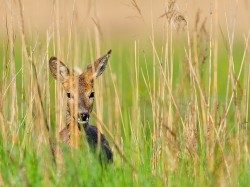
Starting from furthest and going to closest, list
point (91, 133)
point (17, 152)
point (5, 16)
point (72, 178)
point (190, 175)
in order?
point (91, 133)
point (5, 16)
point (17, 152)
point (190, 175)
point (72, 178)

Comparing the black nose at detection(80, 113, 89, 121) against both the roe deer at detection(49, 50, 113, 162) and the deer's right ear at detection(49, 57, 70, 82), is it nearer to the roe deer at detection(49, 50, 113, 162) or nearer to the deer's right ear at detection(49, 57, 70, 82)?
the roe deer at detection(49, 50, 113, 162)

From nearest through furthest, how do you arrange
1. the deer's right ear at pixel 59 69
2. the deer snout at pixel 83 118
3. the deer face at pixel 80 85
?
the deer snout at pixel 83 118
the deer face at pixel 80 85
the deer's right ear at pixel 59 69

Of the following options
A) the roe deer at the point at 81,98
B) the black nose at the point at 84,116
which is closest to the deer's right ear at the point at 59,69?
the roe deer at the point at 81,98

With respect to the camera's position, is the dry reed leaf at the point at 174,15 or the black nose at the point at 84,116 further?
the black nose at the point at 84,116

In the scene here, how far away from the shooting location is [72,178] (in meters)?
5.72

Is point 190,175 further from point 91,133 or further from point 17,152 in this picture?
point 91,133

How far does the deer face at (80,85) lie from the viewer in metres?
7.65

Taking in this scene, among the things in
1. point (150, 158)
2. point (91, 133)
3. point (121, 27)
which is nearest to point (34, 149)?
point (150, 158)

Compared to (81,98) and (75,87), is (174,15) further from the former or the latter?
(75,87)

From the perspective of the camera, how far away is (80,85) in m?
8.14

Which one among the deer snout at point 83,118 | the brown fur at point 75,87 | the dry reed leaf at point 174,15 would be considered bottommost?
the deer snout at point 83,118

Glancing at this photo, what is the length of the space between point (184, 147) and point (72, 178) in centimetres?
138

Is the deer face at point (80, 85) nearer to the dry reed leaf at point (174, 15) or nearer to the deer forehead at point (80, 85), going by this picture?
the deer forehead at point (80, 85)

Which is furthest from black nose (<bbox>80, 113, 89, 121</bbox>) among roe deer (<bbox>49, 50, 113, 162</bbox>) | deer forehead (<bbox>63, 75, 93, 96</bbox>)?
deer forehead (<bbox>63, 75, 93, 96</bbox>)
